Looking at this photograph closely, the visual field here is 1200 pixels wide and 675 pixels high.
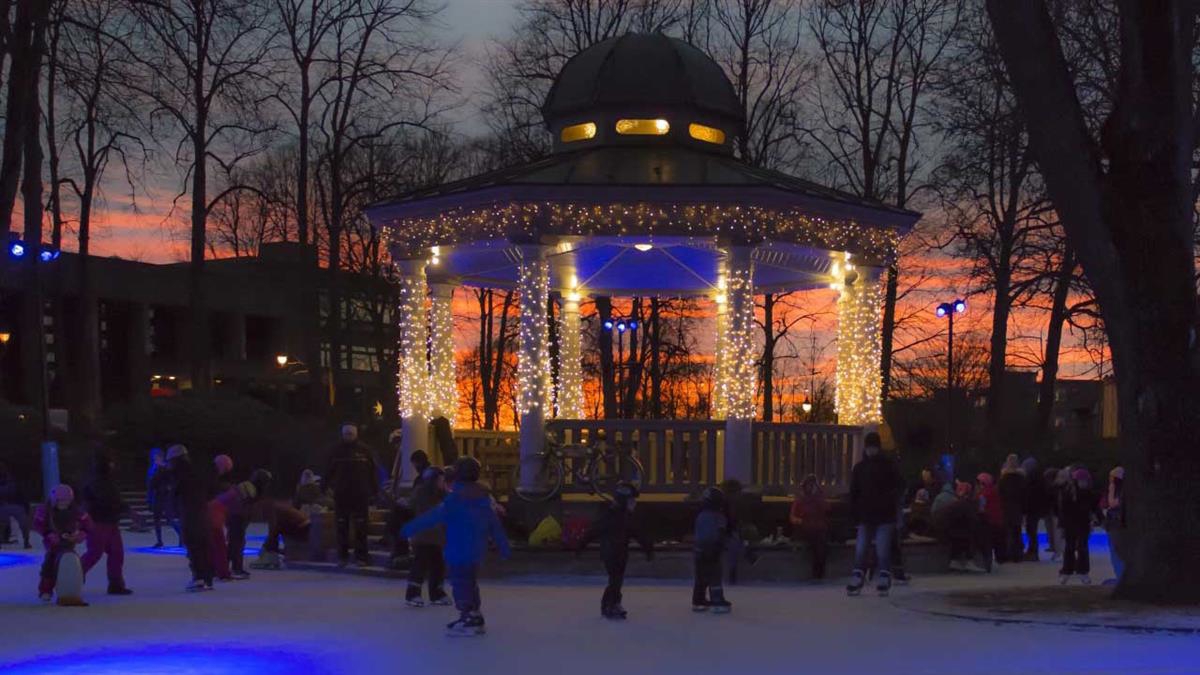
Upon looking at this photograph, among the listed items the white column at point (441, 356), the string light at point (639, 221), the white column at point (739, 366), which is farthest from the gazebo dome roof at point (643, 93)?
the white column at point (441, 356)

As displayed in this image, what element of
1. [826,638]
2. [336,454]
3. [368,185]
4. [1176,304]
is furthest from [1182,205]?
[368,185]

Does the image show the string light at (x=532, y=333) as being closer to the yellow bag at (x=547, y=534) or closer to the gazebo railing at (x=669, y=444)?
the gazebo railing at (x=669, y=444)

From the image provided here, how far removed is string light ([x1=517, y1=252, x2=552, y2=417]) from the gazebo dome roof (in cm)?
269

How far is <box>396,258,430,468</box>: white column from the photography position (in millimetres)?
24406

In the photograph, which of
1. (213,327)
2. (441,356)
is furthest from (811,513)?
(213,327)

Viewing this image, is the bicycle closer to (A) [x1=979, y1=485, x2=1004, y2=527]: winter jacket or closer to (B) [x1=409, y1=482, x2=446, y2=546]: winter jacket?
(B) [x1=409, y1=482, x2=446, y2=546]: winter jacket

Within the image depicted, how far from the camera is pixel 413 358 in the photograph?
24.5m

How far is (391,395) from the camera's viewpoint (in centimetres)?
5069

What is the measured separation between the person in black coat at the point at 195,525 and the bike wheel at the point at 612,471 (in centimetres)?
544

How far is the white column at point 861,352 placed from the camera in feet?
79.7

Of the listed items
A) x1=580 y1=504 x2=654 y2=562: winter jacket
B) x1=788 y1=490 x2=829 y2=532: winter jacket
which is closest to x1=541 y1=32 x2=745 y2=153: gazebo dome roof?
x1=788 y1=490 x2=829 y2=532: winter jacket

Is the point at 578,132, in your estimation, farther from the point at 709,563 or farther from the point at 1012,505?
the point at 709,563

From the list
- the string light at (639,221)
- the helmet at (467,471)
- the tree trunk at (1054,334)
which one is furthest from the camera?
the tree trunk at (1054,334)

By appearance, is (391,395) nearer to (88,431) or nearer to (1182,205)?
(88,431)
